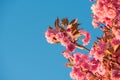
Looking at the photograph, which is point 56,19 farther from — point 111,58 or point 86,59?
point 111,58

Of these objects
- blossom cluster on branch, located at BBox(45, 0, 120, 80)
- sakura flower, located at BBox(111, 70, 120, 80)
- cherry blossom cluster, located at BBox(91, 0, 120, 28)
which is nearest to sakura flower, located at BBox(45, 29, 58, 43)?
blossom cluster on branch, located at BBox(45, 0, 120, 80)

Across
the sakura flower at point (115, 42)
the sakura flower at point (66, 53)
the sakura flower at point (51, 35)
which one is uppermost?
the sakura flower at point (51, 35)

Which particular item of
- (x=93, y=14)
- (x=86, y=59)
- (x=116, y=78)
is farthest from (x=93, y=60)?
(x=93, y=14)

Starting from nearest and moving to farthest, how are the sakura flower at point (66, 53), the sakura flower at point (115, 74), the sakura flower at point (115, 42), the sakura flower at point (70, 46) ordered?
the sakura flower at point (115, 74), the sakura flower at point (115, 42), the sakura flower at point (70, 46), the sakura flower at point (66, 53)

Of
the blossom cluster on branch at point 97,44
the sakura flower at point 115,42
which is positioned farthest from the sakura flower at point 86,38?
the sakura flower at point 115,42

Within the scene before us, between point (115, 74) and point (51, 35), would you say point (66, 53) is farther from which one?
point (115, 74)

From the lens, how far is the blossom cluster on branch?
7723mm

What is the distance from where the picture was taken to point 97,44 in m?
7.98

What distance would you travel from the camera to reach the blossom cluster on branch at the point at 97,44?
7723mm

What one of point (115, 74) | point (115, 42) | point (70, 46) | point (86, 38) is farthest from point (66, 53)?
point (115, 74)

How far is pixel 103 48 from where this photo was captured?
7.78 meters

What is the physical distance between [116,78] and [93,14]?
2677 millimetres

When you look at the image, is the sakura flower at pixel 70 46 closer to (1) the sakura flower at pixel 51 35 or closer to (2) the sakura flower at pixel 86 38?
(1) the sakura flower at pixel 51 35

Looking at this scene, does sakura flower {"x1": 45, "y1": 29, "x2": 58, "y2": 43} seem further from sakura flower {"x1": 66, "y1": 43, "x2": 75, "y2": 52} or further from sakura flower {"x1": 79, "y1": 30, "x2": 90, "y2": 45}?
sakura flower {"x1": 79, "y1": 30, "x2": 90, "y2": 45}
